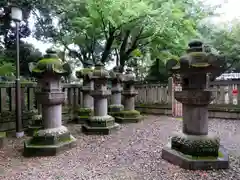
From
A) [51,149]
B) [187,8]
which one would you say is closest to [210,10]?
[187,8]

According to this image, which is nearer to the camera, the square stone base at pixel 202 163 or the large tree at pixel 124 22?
the square stone base at pixel 202 163

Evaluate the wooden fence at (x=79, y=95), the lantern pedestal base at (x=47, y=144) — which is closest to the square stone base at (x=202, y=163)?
the wooden fence at (x=79, y=95)

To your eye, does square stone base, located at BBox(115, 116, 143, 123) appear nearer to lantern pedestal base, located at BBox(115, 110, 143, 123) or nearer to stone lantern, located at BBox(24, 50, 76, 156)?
lantern pedestal base, located at BBox(115, 110, 143, 123)

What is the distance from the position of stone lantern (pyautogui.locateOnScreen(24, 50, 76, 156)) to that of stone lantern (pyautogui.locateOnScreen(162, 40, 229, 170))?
1.94 metres

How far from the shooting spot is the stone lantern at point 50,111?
3289 millimetres

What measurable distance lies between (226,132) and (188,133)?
261 cm

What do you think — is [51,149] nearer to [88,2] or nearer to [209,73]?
[209,73]

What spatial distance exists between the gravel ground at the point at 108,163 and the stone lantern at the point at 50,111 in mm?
170

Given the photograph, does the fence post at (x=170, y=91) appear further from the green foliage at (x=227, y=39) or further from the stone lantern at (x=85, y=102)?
the stone lantern at (x=85, y=102)

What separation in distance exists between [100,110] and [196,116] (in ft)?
8.86

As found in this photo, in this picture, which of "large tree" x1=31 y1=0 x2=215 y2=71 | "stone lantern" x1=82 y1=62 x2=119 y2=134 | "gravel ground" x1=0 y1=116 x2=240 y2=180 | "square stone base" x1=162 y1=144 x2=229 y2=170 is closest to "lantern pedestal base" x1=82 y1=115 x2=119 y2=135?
"stone lantern" x1=82 y1=62 x2=119 y2=134

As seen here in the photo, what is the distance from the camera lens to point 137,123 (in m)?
6.13

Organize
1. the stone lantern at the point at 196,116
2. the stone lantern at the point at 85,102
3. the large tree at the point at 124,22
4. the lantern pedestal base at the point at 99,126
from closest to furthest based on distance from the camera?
the stone lantern at the point at 196,116 < the lantern pedestal base at the point at 99,126 < the stone lantern at the point at 85,102 < the large tree at the point at 124,22

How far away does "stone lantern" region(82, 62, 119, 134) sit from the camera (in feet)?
15.5
